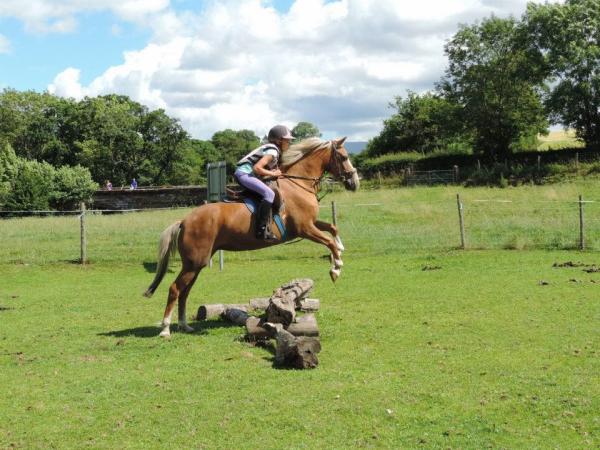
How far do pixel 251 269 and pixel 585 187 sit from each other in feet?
77.7

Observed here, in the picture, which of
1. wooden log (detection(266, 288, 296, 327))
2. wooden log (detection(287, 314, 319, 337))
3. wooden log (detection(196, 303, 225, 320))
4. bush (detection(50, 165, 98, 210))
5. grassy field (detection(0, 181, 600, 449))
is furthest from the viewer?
bush (detection(50, 165, 98, 210))

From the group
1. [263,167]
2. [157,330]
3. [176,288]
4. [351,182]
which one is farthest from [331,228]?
[157,330]

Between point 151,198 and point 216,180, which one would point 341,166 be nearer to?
point 216,180

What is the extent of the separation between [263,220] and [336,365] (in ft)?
8.69

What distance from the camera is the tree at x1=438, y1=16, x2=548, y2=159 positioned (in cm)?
4903

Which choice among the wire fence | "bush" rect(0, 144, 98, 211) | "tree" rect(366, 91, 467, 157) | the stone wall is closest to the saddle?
the wire fence

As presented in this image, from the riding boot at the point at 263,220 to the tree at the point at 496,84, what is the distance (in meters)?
41.4

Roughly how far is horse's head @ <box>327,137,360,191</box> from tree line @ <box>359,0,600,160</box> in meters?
40.3

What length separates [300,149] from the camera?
10.4 metres

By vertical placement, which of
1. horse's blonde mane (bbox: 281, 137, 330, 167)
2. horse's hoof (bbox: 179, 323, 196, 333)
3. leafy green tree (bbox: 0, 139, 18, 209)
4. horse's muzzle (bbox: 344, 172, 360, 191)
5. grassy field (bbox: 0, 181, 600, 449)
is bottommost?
grassy field (bbox: 0, 181, 600, 449)

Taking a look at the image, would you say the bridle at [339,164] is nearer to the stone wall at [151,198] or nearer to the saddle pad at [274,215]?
the saddle pad at [274,215]

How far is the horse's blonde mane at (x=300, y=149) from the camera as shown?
10.3 metres

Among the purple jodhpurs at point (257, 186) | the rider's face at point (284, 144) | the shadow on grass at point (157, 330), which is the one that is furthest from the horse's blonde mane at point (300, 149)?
the shadow on grass at point (157, 330)

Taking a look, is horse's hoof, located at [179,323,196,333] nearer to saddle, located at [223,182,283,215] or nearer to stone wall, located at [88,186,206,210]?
saddle, located at [223,182,283,215]
